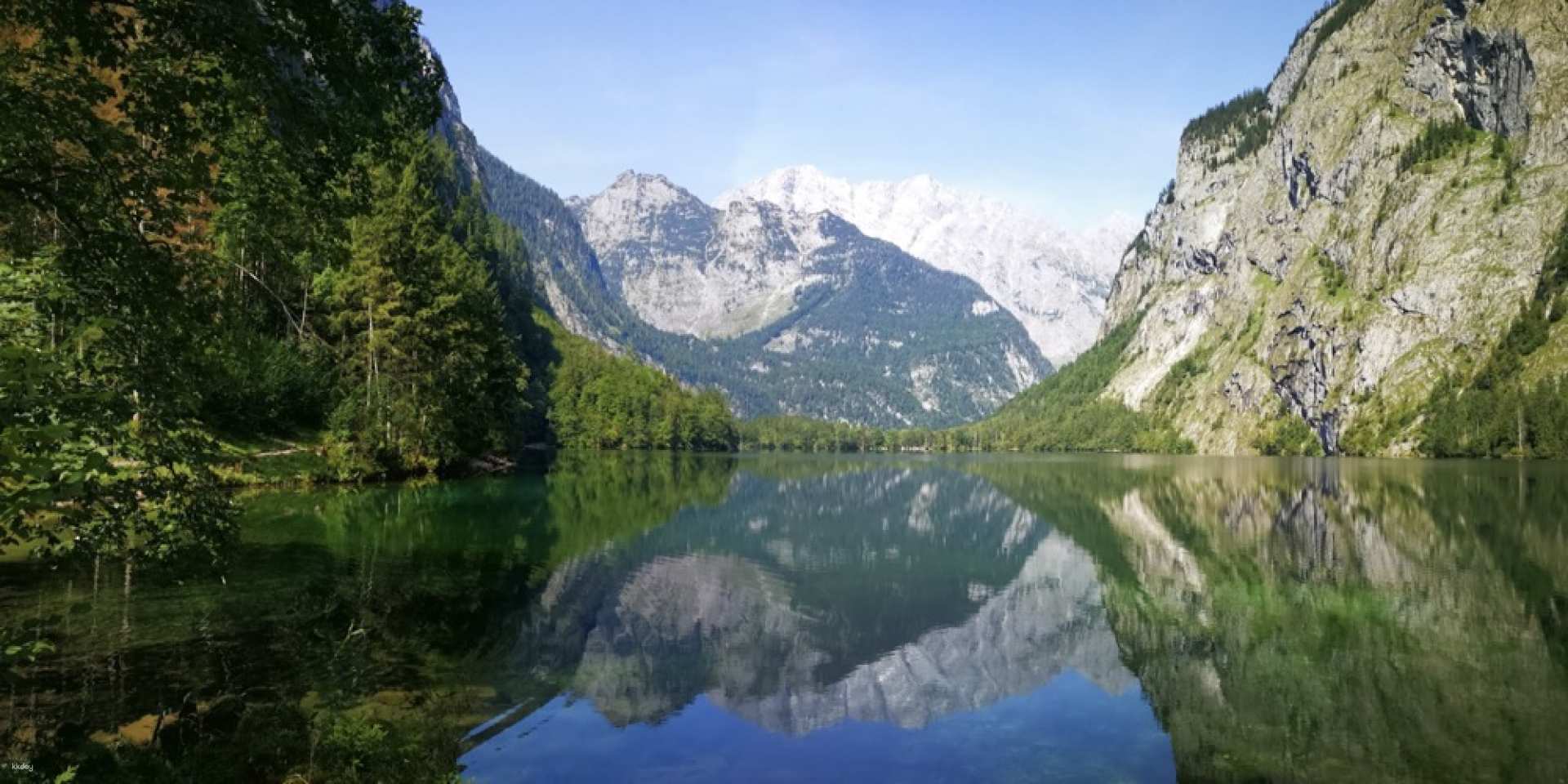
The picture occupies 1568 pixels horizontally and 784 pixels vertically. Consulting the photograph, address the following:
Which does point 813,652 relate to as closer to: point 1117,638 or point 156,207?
point 1117,638

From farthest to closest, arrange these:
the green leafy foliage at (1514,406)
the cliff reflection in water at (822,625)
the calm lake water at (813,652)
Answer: the green leafy foliage at (1514,406) < the cliff reflection in water at (822,625) < the calm lake water at (813,652)

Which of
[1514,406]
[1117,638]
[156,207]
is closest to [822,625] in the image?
[1117,638]

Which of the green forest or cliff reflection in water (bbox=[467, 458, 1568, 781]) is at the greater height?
the green forest

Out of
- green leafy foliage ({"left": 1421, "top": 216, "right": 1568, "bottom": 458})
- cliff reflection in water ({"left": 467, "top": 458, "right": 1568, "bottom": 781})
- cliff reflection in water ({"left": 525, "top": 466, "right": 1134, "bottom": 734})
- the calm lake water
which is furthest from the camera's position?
green leafy foliage ({"left": 1421, "top": 216, "right": 1568, "bottom": 458})

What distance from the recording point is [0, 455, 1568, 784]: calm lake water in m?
18.5

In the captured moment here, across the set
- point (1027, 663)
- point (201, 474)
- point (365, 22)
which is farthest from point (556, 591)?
point (365, 22)

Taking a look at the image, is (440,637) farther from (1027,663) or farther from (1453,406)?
(1453,406)

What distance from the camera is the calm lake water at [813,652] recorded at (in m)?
18.5

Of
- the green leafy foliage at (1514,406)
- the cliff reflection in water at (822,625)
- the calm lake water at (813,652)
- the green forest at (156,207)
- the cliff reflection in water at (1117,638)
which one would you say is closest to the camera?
the green forest at (156,207)

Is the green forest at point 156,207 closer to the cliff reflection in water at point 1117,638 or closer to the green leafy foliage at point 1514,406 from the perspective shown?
the cliff reflection in water at point 1117,638

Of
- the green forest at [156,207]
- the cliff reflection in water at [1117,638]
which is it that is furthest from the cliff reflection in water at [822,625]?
the green forest at [156,207]

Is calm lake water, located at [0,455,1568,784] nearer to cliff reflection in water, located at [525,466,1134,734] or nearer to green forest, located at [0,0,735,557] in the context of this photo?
cliff reflection in water, located at [525,466,1134,734]

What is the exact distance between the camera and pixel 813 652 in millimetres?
28984

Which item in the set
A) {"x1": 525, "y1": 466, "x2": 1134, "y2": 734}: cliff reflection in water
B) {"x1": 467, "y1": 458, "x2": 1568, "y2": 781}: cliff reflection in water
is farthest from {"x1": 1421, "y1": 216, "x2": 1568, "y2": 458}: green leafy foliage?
{"x1": 525, "y1": 466, "x2": 1134, "y2": 734}: cliff reflection in water
